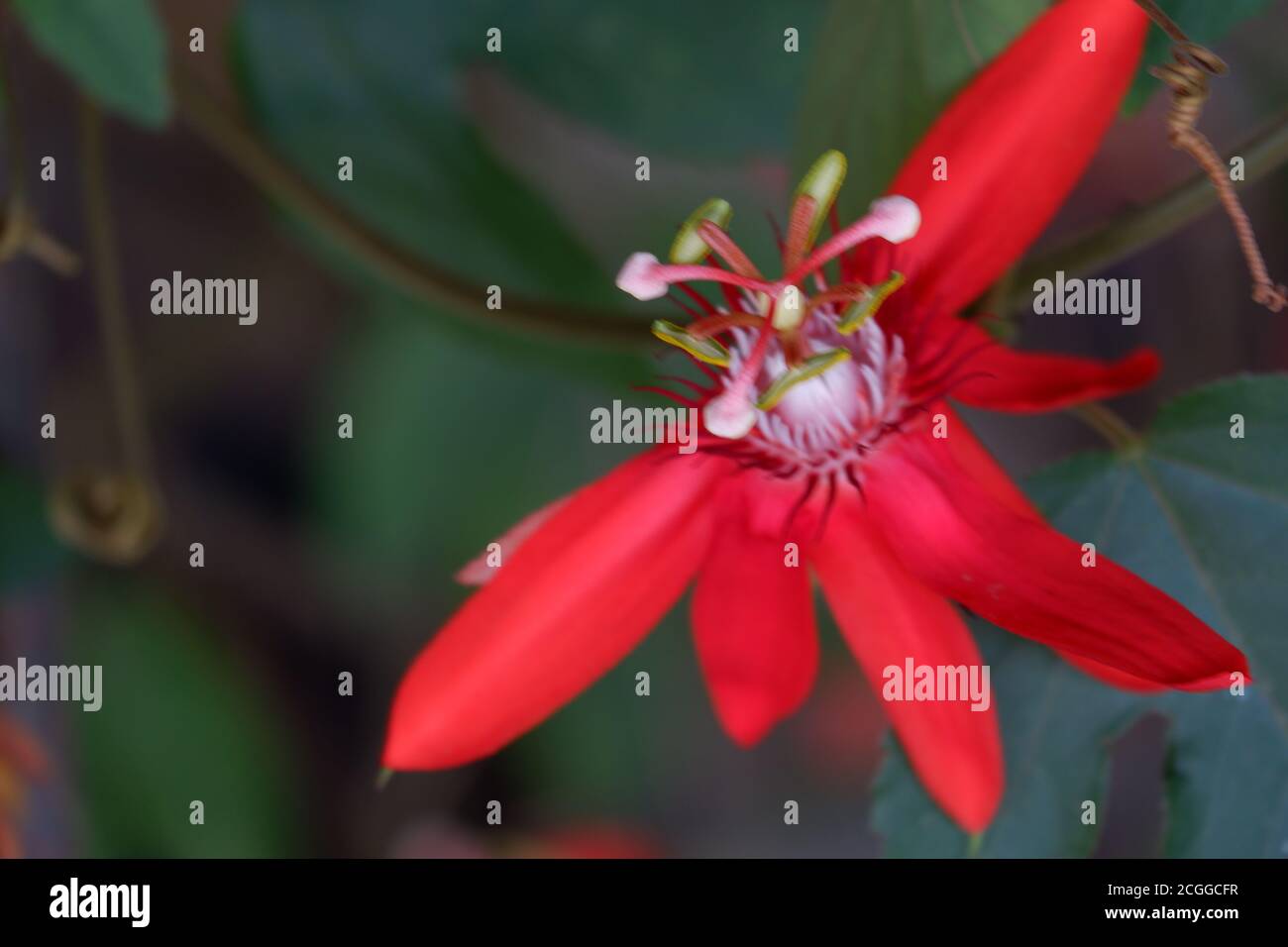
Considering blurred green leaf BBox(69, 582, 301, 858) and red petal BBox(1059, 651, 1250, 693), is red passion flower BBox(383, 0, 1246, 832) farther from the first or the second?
blurred green leaf BBox(69, 582, 301, 858)

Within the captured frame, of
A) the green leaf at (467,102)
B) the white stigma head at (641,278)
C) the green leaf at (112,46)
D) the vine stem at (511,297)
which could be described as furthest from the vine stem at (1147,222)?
the green leaf at (112,46)

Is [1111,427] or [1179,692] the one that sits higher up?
[1111,427]

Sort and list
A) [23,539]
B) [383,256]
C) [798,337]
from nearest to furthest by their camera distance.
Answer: [798,337] → [383,256] → [23,539]

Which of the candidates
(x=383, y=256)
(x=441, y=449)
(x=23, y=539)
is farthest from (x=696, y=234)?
A: (x=441, y=449)

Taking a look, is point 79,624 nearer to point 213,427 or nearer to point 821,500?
point 213,427

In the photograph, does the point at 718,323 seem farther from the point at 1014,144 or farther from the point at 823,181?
the point at 1014,144

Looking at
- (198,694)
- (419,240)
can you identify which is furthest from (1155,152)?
(198,694)
